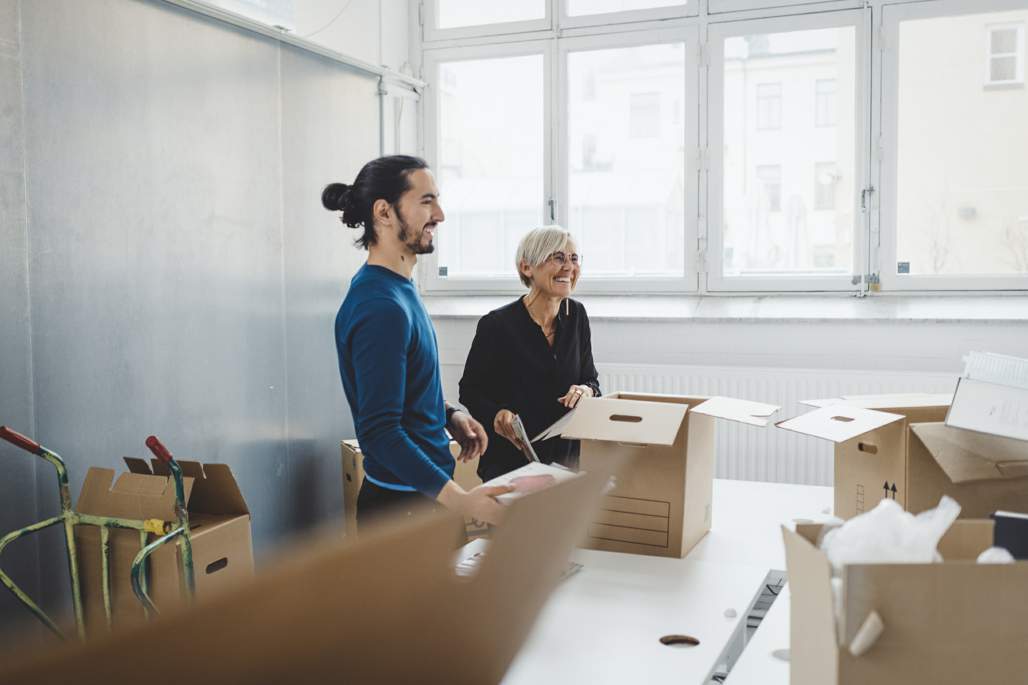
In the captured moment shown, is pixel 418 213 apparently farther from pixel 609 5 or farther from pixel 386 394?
pixel 609 5

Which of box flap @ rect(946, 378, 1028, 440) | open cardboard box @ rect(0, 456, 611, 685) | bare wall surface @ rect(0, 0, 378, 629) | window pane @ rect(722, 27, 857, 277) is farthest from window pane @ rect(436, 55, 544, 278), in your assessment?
open cardboard box @ rect(0, 456, 611, 685)

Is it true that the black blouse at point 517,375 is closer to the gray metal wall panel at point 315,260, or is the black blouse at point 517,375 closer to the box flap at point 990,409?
the gray metal wall panel at point 315,260

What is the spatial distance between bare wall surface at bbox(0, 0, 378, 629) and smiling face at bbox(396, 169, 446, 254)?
2.83 ft

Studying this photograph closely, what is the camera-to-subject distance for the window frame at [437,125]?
476cm

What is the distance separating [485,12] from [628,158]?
1.13 m

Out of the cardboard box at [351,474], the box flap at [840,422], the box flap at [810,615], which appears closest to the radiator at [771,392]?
the cardboard box at [351,474]

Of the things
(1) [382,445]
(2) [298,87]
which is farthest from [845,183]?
(1) [382,445]

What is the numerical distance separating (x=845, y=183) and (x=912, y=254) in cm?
45

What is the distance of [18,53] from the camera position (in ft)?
7.12

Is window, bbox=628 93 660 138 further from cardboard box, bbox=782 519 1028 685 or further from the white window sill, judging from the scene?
cardboard box, bbox=782 519 1028 685

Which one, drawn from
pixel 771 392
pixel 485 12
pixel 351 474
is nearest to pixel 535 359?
pixel 351 474

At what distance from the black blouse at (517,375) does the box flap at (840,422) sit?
3.63 feet

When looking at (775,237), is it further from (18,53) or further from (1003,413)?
(18,53)

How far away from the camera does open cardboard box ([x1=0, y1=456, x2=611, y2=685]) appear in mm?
264
